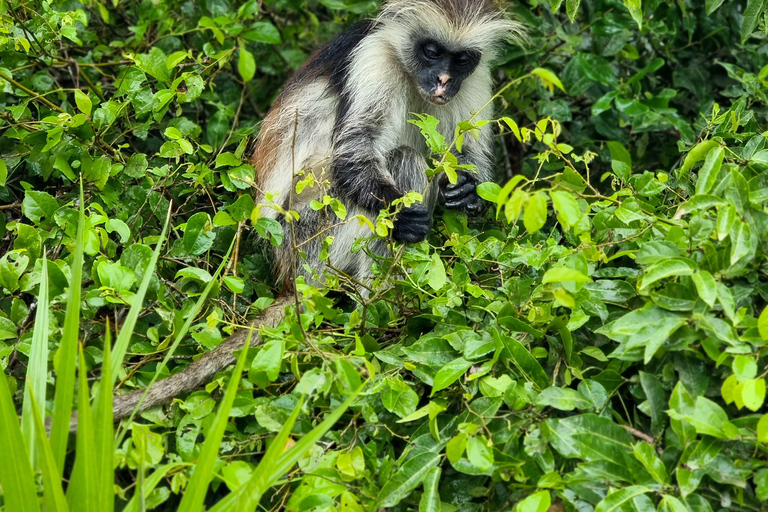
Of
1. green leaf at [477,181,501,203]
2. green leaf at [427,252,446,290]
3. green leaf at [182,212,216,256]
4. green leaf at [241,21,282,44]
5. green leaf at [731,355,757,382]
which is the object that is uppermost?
green leaf at [241,21,282,44]

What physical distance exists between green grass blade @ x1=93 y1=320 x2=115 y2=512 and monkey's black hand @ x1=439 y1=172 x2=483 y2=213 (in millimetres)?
2423

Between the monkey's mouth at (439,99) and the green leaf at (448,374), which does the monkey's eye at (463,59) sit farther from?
the green leaf at (448,374)

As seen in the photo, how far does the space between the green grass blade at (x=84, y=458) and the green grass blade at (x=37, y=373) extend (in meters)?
0.26

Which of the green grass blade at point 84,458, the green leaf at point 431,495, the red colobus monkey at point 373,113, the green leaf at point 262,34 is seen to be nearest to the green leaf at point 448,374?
the green leaf at point 431,495

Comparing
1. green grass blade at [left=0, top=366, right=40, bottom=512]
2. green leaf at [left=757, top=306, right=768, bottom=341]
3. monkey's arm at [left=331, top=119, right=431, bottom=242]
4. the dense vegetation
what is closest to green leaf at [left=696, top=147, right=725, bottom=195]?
the dense vegetation

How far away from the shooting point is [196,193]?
420 cm

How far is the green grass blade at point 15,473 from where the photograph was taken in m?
2.32

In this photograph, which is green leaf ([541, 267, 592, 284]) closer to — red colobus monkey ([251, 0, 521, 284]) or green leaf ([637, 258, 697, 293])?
green leaf ([637, 258, 697, 293])

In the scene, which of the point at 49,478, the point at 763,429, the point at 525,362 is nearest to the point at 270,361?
the point at 49,478

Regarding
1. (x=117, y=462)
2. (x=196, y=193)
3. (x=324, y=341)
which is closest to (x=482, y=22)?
(x=196, y=193)

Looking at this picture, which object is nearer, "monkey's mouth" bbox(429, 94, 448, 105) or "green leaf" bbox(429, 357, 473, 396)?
"green leaf" bbox(429, 357, 473, 396)

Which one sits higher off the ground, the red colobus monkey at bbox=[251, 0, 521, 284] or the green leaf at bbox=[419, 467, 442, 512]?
the red colobus monkey at bbox=[251, 0, 521, 284]

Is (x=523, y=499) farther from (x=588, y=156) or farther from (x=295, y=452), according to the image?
(x=588, y=156)

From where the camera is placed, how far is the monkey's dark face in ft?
14.3
